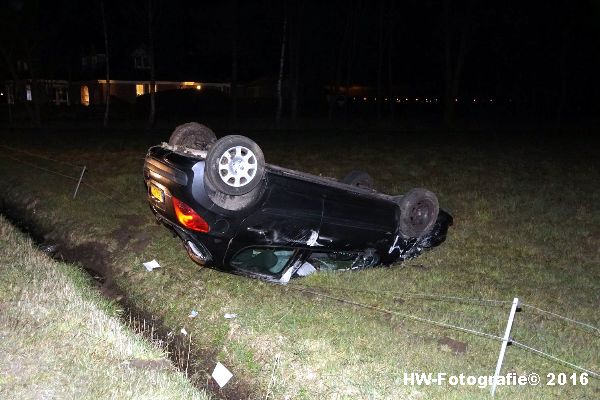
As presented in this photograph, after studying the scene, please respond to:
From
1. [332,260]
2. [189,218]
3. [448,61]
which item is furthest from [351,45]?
[189,218]

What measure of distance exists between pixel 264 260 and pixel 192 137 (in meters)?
1.56

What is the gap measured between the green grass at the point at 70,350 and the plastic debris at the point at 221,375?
13.1 inches

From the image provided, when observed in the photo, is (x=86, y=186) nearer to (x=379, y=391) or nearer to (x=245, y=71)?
(x=379, y=391)

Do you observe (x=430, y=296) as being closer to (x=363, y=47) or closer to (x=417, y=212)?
(x=417, y=212)

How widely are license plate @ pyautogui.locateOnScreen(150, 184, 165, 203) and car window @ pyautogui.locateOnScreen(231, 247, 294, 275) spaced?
0.90 m

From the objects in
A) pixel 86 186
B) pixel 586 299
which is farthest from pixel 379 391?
pixel 86 186

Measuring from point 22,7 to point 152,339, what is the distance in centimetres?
2871

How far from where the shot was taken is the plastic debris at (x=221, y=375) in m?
4.53

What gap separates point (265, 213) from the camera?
5.34 metres

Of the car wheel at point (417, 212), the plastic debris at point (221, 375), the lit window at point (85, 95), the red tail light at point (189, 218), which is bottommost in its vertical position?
the lit window at point (85, 95)

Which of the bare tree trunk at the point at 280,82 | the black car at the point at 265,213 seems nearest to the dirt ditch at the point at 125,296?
the black car at the point at 265,213

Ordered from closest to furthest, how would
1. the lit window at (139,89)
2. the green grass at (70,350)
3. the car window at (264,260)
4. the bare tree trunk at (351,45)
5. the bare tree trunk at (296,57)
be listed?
the green grass at (70,350) < the car window at (264,260) < the bare tree trunk at (296,57) < the bare tree trunk at (351,45) < the lit window at (139,89)

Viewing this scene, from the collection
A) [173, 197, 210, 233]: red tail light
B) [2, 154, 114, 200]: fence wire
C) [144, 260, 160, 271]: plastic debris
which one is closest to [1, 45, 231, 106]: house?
[2, 154, 114, 200]: fence wire

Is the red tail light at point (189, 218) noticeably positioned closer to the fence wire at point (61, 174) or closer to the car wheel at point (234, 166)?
the car wheel at point (234, 166)
